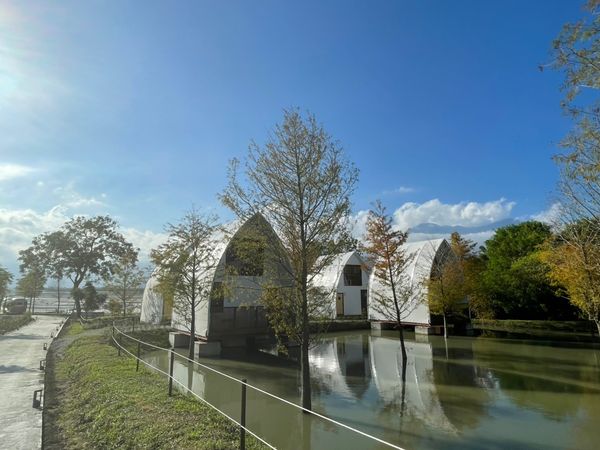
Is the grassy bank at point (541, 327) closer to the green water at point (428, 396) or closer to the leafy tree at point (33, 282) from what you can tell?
the green water at point (428, 396)

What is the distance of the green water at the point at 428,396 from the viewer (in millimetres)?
7129

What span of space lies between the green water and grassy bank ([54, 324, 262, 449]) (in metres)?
1.39

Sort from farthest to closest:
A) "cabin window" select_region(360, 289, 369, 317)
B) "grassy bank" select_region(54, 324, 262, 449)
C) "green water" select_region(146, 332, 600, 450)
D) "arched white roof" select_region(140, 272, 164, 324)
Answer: "cabin window" select_region(360, 289, 369, 317), "arched white roof" select_region(140, 272, 164, 324), "green water" select_region(146, 332, 600, 450), "grassy bank" select_region(54, 324, 262, 449)

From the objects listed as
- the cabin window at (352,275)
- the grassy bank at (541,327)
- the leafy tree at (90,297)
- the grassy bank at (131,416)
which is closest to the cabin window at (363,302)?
the cabin window at (352,275)

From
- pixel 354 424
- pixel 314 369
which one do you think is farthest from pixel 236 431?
pixel 314 369

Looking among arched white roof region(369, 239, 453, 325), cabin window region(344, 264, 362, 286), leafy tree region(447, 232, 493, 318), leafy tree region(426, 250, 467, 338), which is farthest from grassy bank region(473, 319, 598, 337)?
cabin window region(344, 264, 362, 286)

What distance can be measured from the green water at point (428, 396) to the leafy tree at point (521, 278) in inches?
357

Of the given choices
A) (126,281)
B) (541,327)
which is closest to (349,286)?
(541,327)

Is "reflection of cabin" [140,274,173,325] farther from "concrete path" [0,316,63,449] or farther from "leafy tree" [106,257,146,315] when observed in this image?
"concrete path" [0,316,63,449]

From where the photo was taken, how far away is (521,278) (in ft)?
86.0

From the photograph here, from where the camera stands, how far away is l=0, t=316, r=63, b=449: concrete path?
589 centimetres

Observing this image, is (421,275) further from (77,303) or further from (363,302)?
(77,303)

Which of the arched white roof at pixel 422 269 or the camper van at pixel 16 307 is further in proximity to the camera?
the camper van at pixel 16 307

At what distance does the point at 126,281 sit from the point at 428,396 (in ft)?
66.1
